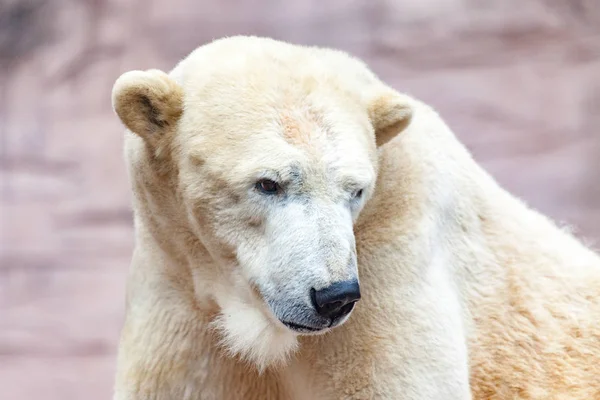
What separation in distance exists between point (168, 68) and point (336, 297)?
486 cm

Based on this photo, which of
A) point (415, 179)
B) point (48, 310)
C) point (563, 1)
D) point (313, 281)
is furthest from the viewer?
point (563, 1)

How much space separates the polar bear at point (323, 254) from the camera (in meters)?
2.55

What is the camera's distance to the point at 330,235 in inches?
97.9

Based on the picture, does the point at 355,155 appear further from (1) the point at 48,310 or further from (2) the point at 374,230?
(1) the point at 48,310

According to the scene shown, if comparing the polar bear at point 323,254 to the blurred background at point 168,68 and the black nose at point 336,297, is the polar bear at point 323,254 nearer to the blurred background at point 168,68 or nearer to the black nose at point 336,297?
A: the black nose at point 336,297

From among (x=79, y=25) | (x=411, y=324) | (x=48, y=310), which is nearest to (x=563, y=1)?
(x=79, y=25)

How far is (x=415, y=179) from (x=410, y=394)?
0.67 m

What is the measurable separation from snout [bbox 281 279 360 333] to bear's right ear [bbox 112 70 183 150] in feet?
2.24

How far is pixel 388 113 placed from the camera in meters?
2.78

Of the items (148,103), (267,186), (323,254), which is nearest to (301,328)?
(323,254)

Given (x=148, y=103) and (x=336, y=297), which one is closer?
(x=336, y=297)

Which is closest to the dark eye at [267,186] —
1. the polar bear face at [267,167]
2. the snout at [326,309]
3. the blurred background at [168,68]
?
the polar bear face at [267,167]

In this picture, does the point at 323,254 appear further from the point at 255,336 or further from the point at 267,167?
the point at 255,336

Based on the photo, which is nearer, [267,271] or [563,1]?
[267,271]
